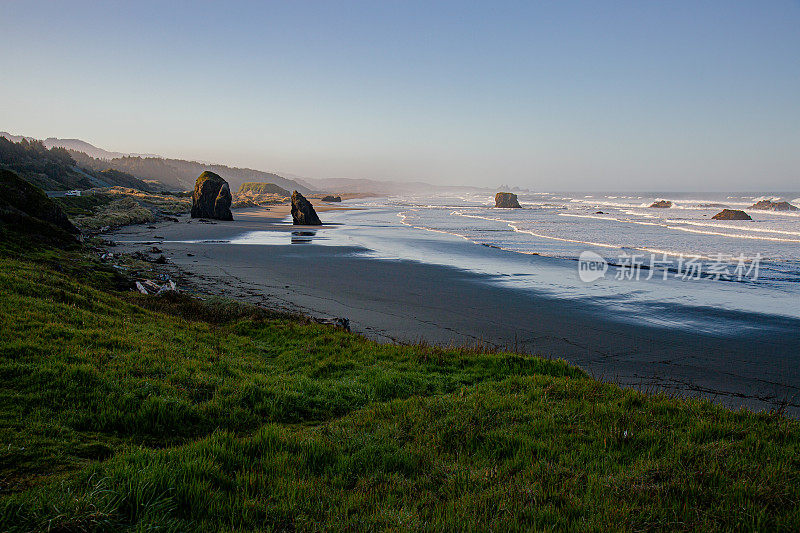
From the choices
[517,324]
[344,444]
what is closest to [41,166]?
[517,324]

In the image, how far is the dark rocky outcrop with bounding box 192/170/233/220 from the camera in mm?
46812

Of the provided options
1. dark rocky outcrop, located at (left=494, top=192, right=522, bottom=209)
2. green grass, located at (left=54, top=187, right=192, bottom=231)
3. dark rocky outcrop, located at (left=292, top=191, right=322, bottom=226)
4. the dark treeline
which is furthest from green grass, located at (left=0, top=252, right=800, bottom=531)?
dark rocky outcrop, located at (left=494, top=192, right=522, bottom=209)

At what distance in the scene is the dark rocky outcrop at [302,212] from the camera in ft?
145

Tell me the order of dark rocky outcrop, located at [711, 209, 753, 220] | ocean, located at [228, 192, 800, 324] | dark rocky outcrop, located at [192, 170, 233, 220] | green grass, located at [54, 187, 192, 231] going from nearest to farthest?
ocean, located at [228, 192, 800, 324], green grass, located at [54, 187, 192, 231], dark rocky outcrop, located at [192, 170, 233, 220], dark rocky outcrop, located at [711, 209, 753, 220]

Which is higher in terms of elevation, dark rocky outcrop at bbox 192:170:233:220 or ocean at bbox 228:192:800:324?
dark rocky outcrop at bbox 192:170:233:220

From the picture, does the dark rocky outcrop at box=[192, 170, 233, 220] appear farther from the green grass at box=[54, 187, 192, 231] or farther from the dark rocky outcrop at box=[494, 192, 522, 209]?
the dark rocky outcrop at box=[494, 192, 522, 209]

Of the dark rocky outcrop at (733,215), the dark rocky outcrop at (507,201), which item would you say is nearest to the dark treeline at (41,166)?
the dark rocky outcrop at (507,201)

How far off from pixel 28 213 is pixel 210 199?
104ft

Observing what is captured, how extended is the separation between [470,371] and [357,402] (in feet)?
7.75

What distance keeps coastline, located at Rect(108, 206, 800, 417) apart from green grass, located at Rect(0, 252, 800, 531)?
2500 millimetres

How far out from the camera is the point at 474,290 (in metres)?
16.4

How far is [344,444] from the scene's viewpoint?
189 inches

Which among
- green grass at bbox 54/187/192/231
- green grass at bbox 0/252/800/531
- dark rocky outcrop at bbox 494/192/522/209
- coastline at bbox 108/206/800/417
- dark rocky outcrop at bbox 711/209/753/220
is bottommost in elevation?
coastline at bbox 108/206/800/417

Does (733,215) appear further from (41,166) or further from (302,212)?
(41,166)
